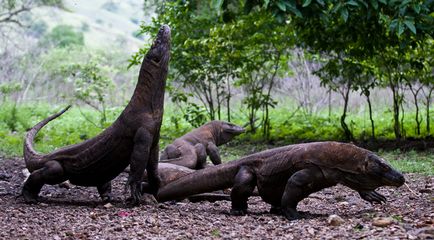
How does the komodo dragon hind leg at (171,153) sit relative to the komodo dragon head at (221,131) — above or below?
below

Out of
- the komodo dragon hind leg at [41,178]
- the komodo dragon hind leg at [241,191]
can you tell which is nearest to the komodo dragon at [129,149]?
the komodo dragon hind leg at [41,178]

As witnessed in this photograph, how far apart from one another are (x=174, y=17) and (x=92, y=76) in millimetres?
2820

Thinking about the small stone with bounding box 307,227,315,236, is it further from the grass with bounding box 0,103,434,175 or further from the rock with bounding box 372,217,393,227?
the grass with bounding box 0,103,434,175

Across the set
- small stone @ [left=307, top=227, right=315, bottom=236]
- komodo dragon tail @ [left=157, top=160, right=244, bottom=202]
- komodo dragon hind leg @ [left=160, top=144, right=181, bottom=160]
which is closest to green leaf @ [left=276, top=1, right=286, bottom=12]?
komodo dragon hind leg @ [left=160, top=144, right=181, bottom=160]

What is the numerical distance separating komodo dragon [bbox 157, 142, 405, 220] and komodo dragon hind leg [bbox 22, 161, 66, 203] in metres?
1.15

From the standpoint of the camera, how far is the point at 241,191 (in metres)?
5.06

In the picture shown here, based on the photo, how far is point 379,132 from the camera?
1178cm

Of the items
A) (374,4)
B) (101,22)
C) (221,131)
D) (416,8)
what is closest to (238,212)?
(221,131)

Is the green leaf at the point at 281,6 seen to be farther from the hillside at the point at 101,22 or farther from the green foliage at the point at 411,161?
the hillside at the point at 101,22

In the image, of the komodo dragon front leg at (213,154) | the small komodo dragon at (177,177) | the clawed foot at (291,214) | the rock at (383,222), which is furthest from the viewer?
the komodo dragon front leg at (213,154)

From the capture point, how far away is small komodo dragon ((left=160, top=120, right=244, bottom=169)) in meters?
7.48

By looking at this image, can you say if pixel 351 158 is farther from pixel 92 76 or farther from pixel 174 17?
pixel 92 76

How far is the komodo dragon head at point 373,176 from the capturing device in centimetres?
462

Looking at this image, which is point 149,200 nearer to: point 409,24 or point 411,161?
point 409,24
